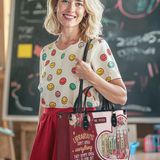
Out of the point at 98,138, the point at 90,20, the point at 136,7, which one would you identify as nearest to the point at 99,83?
the point at 98,138

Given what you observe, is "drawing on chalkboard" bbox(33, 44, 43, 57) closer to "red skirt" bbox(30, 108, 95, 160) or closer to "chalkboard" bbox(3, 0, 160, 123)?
"chalkboard" bbox(3, 0, 160, 123)

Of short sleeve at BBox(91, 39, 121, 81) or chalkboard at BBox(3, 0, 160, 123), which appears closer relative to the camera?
short sleeve at BBox(91, 39, 121, 81)

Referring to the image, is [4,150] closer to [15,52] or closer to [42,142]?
[15,52]

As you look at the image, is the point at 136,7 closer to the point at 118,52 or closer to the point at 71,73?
the point at 118,52

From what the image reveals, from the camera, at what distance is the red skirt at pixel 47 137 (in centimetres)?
85

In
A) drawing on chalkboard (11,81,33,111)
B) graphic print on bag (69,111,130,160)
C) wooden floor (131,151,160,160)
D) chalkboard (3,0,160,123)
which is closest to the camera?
graphic print on bag (69,111,130,160)

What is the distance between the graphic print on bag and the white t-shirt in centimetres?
8

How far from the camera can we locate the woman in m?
0.81

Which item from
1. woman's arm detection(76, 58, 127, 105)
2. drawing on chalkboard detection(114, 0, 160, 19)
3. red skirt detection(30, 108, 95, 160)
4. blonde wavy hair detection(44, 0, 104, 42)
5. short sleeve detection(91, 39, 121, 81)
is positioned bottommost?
red skirt detection(30, 108, 95, 160)

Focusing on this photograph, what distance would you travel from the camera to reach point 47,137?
0.85 metres

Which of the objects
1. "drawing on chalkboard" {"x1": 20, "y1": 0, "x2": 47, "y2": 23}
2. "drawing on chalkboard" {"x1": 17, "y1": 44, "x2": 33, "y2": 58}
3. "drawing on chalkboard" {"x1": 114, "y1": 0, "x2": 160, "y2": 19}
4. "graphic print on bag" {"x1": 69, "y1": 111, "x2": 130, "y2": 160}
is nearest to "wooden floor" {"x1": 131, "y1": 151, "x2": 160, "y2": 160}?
"graphic print on bag" {"x1": 69, "y1": 111, "x2": 130, "y2": 160}

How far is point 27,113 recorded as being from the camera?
212 cm

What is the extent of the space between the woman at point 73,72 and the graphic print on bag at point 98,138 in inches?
2.8

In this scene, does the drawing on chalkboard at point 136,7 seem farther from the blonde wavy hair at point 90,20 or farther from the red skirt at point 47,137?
the red skirt at point 47,137
